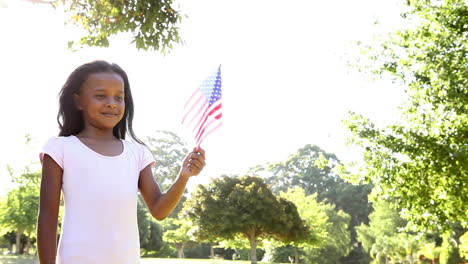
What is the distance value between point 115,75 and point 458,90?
40.6ft

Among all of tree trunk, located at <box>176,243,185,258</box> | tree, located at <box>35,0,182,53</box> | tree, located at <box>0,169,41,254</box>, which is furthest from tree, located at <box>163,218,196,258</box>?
tree, located at <box>35,0,182,53</box>

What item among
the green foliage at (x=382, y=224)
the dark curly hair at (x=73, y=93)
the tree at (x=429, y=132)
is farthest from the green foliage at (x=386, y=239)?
the dark curly hair at (x=73, y=93)

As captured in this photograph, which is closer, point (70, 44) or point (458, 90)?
point (70, 44)

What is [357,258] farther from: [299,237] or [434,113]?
[434,113]

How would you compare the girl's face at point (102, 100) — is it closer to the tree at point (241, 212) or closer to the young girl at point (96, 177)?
the young girl at point (96, 177)

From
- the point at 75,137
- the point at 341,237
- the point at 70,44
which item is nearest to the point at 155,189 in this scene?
the point at 75,137

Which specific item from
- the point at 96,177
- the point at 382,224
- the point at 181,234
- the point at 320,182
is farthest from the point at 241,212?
the point at 320,182

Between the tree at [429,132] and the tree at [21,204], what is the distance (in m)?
22.8

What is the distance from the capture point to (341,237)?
52312 mm

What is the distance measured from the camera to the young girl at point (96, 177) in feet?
6.98

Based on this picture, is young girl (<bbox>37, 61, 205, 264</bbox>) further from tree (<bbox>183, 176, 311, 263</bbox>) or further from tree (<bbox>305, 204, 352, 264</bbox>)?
tree (<bbox>305, 204, 352, 264</bbox>)

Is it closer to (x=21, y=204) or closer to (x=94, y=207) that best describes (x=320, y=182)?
(x=21, y=204)

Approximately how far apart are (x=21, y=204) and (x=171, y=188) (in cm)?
3204

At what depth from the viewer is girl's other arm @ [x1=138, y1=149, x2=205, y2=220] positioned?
7.97 feet
